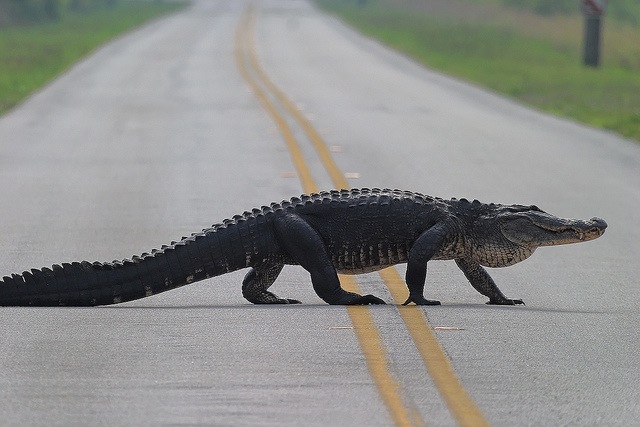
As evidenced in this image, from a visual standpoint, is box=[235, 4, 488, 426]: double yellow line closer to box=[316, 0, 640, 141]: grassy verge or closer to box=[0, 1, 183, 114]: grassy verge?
box=[316, 0, 640, 141]: grassy verge

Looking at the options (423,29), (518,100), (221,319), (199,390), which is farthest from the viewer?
(423,29)

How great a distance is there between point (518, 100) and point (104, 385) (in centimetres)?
2449

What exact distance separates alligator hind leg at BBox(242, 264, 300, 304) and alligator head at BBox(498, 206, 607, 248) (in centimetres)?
147

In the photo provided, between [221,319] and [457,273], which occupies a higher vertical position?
[221,319]

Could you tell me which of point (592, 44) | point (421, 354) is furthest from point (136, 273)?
point (592, 44)

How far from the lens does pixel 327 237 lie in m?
9.31

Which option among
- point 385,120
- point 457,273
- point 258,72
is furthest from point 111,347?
point 258,72

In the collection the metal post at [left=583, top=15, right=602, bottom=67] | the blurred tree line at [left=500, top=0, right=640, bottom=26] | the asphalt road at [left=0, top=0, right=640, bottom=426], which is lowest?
the blurred tree line at [left=500, top=0, right=640, bottom=26]

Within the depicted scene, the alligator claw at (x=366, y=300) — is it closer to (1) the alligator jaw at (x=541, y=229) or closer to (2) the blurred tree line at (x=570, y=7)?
(1) the alligator jaw at (x=541, y=229)

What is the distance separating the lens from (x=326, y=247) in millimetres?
9328

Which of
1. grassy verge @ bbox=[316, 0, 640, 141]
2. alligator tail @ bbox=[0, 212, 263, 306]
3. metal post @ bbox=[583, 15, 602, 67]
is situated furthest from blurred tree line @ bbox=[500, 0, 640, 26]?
alligator tail @ bbox=[0, 212, 263, 306]

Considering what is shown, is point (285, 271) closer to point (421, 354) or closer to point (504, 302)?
point (504, 302)

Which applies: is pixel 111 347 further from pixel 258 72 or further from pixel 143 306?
pixel 258 72

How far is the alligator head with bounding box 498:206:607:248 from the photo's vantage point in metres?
9.41
